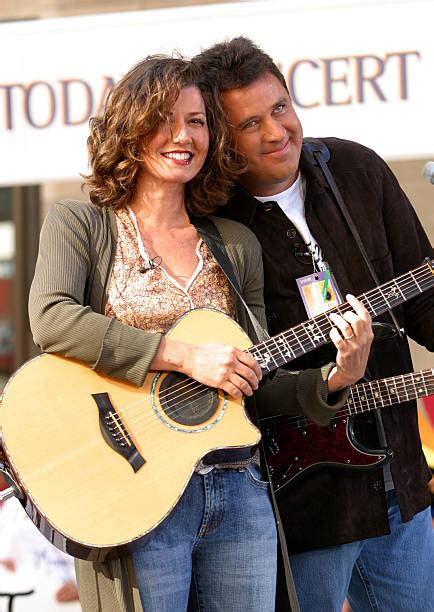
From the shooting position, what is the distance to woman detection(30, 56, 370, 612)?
7.36 ft

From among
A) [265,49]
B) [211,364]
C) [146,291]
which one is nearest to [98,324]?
[146,291]

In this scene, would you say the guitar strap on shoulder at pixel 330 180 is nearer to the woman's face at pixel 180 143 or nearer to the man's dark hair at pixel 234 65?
the man's dark hair at pixel 234 65

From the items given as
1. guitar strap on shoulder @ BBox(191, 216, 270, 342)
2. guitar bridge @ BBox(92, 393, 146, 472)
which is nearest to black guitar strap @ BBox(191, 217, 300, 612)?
guitar strap on shoulder @ BBox(191, 216, 270, 342)

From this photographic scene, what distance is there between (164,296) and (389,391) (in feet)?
2.42

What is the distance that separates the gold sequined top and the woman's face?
0.56 feet

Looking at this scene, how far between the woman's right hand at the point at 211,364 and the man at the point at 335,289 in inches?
16.6

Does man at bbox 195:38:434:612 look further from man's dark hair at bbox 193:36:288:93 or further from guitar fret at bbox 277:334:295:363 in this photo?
guitar fret at bbox 277:334:295:363

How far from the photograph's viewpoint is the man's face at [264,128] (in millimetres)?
2709

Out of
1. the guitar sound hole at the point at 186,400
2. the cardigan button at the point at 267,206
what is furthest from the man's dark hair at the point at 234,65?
the guitar sound hole at the point at 186,400

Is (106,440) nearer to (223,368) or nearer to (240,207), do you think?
(223,368)

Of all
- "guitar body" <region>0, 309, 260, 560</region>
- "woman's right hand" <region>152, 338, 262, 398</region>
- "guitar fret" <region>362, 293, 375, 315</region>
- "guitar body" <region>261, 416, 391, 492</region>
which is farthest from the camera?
"guitar body" <region>261, 416, 391, 492</region>

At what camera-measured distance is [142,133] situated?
2.42 meters

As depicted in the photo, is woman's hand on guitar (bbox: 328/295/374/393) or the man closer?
woman's hand on guitar (bbox: 328/295/374/393)

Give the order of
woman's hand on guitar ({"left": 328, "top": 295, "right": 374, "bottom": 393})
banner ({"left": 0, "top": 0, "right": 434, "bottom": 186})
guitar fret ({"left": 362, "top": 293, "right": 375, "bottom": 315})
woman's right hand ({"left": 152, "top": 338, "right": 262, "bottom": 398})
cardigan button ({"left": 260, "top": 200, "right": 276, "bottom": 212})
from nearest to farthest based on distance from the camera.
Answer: woman's right hand ({"left": 152, "top": 338, "right": 262, "bottom": 398}) → woman's hand on guitar ({"left": 328, "top": 295, "right": 374, "bottom": 393}) → guitar fret ({"left": 362, "top": 293, "right": 375, "bottom": 315}) → cardigan button ({"left": 260, "top": 200, "right": 276, "bottom": 212}) → banner ({"left": 0, "top": 0, "right": 434, "bottom": 186})
